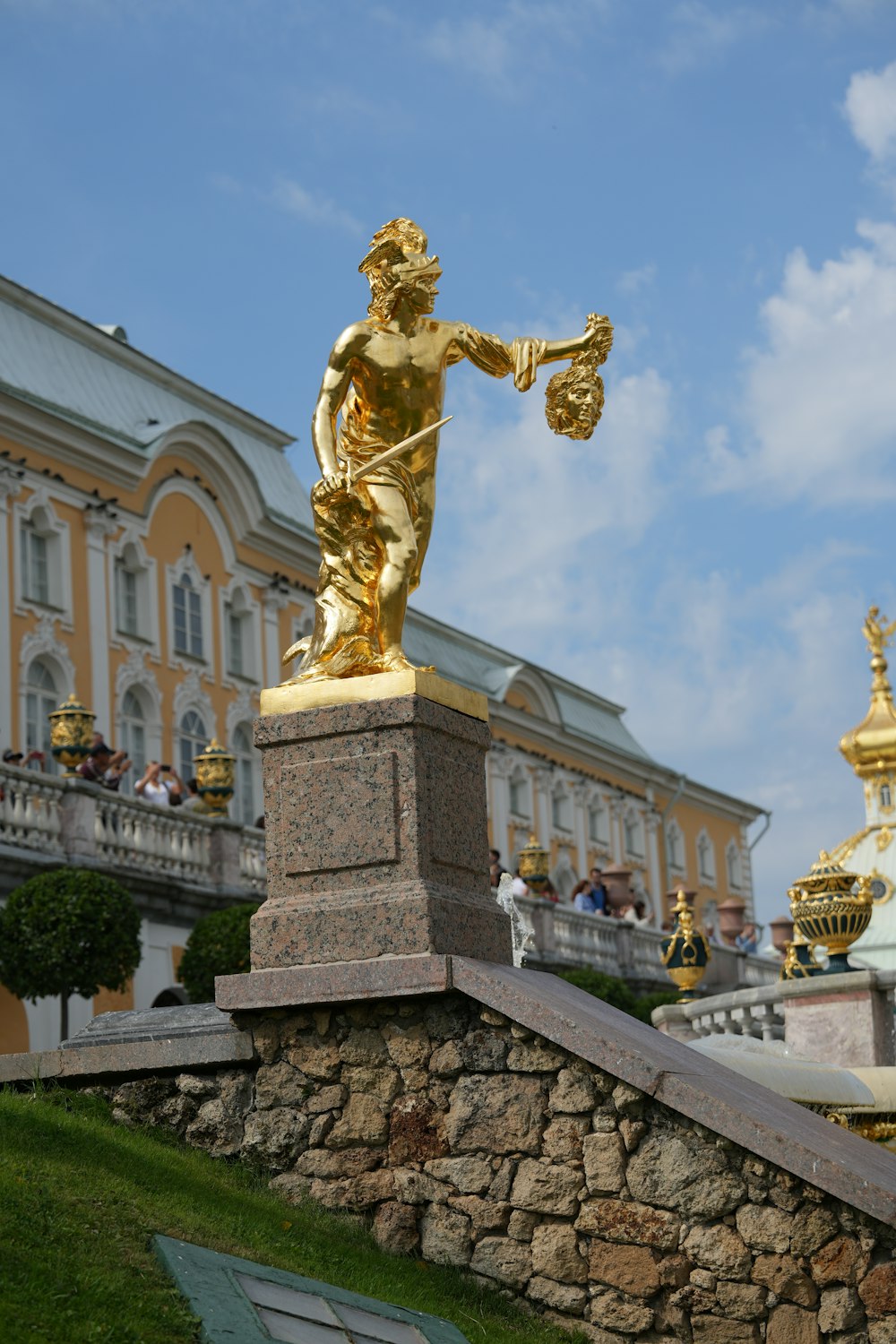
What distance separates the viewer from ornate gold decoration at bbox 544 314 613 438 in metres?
9.79

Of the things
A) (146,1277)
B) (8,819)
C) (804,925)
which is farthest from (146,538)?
(146,1277)

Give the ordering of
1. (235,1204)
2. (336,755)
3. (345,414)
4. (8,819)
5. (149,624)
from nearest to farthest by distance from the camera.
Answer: (235,1204) < (336,755) < (345,414) < (8,819) < (149,624)

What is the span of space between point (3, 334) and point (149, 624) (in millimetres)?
5455

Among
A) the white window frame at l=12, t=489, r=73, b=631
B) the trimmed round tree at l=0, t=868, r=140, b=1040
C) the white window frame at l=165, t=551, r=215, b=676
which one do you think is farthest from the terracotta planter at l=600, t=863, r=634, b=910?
the trimmed round tree at l=0, t=868, r=140, b=1040

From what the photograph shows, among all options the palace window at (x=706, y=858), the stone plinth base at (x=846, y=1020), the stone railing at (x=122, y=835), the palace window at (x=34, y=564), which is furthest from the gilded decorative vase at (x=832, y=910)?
the palace window at (x=706, y=858)

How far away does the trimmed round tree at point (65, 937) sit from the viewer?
19703mm

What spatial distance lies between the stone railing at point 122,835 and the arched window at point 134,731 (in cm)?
792

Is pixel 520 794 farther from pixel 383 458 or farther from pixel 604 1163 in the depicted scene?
pixel 604 1163

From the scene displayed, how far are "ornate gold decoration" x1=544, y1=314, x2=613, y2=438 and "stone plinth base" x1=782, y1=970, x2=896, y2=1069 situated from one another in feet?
15.4

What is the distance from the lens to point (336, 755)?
881cm

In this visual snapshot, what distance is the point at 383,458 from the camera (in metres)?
9.30

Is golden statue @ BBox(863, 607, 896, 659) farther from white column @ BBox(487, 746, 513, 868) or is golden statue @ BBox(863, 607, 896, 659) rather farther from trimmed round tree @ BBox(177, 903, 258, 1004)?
white column @ BBox(487, 746, 513, 868)

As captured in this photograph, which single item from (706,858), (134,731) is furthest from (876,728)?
(706,858)

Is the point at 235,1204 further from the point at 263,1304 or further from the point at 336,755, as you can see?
the point at 336,755
